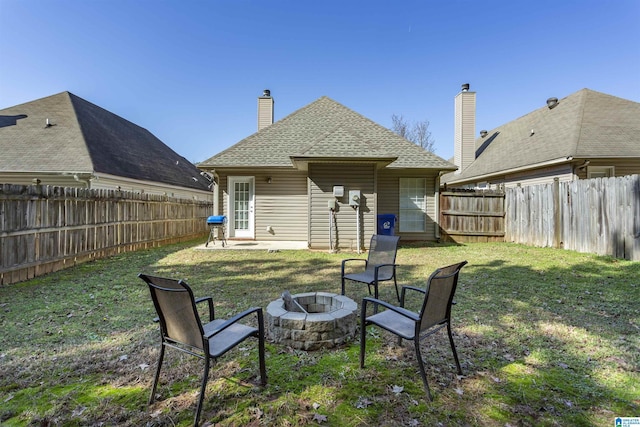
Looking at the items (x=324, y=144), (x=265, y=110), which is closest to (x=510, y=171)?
(x=324, y=144)

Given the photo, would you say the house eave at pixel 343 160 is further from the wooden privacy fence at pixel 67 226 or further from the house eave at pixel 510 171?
the house eave at pixel 510 171

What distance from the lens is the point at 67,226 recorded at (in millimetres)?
6465

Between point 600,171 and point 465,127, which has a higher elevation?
point 465,127

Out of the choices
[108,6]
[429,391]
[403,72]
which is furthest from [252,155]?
[403,72]

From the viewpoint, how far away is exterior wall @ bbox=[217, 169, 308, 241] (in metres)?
10.9

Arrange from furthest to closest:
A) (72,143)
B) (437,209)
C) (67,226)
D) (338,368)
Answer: (72,143) < (437,209) < (67,226) < (338,368)

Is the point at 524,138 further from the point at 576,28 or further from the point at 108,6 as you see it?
the point at 108,6

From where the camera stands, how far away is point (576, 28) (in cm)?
1080

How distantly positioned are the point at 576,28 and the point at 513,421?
14.9 meters

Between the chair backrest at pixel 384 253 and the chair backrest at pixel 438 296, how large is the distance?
1.84m

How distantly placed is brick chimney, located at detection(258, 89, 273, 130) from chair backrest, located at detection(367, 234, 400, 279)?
11604mm

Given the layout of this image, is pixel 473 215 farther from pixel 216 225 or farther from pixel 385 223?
pixel 216 225

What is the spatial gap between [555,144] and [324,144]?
9.82 meters

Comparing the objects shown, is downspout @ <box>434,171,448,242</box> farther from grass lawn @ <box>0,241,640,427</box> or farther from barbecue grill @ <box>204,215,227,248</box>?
barbecue grill @ <box>204,215,227,248</box>
